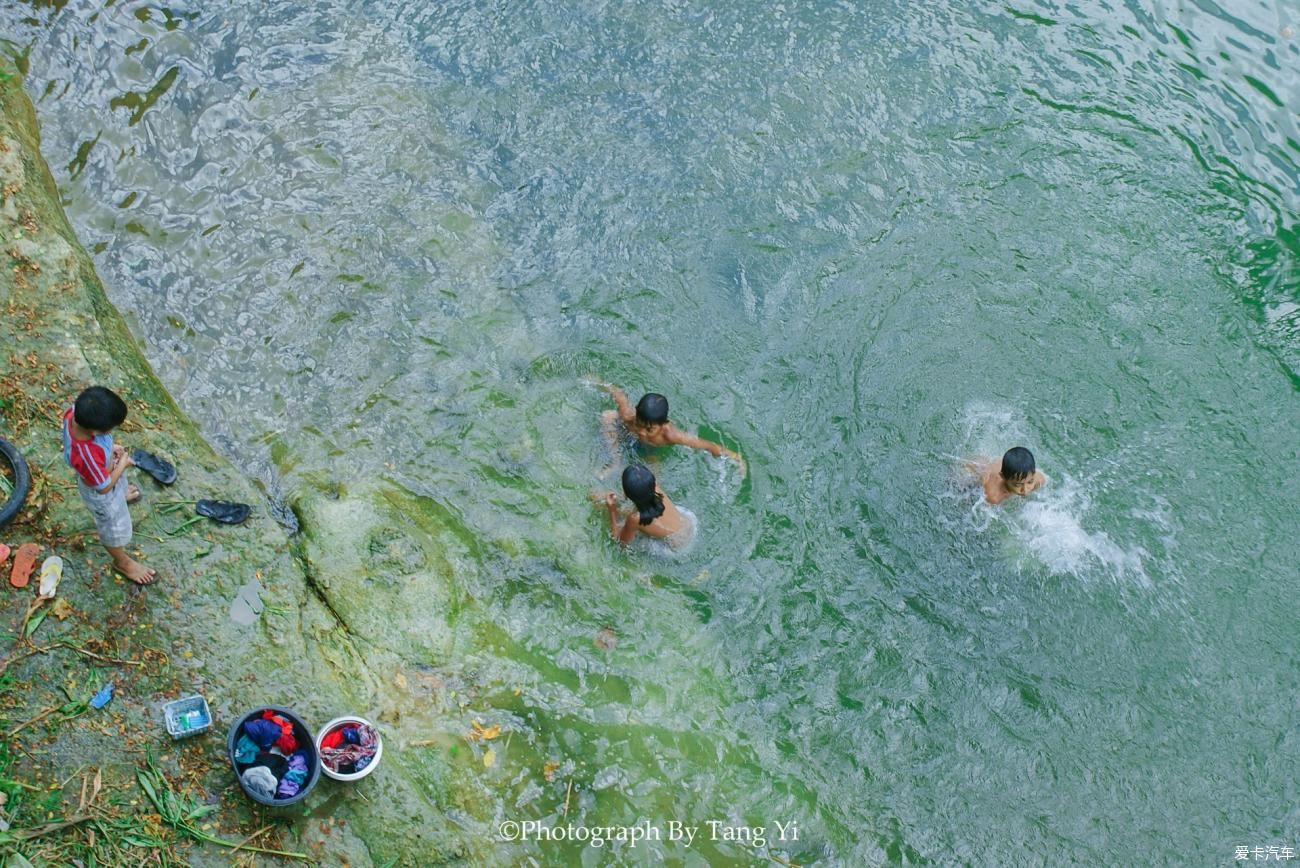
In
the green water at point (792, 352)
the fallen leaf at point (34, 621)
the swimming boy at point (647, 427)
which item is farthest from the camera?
the swimming boy at point (647, 427)

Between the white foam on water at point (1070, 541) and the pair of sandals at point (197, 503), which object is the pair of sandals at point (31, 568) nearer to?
the pair of sandals at point (197, 503)

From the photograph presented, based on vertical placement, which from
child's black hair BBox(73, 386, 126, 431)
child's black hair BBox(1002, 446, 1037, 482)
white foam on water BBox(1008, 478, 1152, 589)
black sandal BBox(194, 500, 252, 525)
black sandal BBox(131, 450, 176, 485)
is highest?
child's black hair BBox(1002, 446, 1037, 482)

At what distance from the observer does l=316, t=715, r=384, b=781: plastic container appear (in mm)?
5152

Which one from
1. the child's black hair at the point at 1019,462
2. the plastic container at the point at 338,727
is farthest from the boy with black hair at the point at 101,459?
the child's black hair at the point at 1019,462

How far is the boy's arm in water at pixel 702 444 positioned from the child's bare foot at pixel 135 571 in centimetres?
358

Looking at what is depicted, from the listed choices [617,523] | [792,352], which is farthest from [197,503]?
[792,352]

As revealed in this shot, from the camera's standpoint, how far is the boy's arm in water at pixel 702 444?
7223 millimetres

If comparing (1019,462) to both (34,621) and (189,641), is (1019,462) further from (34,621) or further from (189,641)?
(34,621)

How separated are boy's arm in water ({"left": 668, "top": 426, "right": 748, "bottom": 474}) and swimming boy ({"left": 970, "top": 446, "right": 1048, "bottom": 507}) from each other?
1830 millimetres

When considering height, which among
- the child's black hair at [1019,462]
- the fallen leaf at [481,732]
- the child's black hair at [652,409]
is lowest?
the fallen leaf at [481,732]

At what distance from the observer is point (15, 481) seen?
5.71 m

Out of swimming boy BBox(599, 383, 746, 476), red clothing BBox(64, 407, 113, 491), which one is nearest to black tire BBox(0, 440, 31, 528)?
red clothing BBox(64, 407, 113, 491)

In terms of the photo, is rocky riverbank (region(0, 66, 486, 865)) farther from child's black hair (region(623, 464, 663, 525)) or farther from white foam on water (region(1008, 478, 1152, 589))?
white foam on water (region(1008, 478, 1152, 589))

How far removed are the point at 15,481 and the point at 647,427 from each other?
4.03 m
